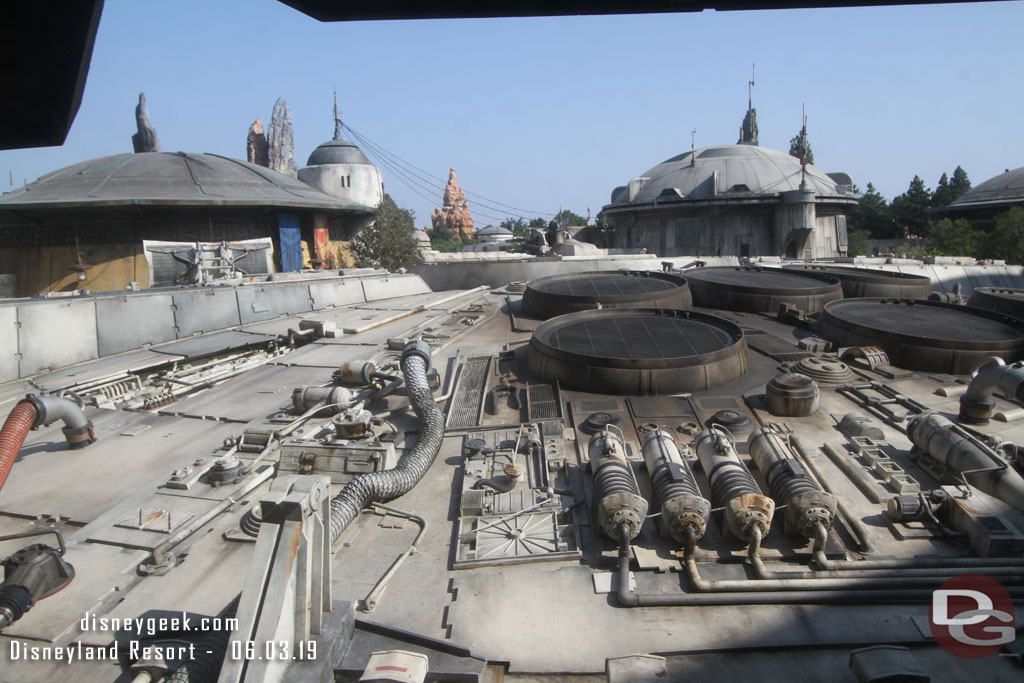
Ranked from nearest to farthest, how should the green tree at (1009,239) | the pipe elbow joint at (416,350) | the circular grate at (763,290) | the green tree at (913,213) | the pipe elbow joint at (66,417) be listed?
1. the pipe elbow joint at (66,417)
2. the pipe elbow joint at (416,350)
3. the circular grate at (763,290)
4. the green tree at (1009,239)
5. the green tree at (913,213)

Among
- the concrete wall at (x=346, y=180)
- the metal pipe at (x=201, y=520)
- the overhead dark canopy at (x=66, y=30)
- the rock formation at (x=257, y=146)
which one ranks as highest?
the rock formation at (x=257, y=146)

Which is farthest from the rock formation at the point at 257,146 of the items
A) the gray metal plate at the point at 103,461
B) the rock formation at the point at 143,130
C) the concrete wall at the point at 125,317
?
the gray metal plate at the point at 103,461

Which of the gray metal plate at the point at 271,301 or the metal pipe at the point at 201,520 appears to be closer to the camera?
the metal pipe at the point at 201,520

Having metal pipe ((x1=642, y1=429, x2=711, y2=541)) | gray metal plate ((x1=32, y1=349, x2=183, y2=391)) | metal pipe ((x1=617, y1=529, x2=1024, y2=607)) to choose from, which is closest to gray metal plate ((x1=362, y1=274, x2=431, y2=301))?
gray metal plate ((x1=32, y1=349, x2=183, y2=391))

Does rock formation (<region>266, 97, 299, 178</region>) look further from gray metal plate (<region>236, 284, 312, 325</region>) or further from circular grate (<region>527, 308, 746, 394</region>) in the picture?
circular grate (<region>527, 308, 746, 394</region>)

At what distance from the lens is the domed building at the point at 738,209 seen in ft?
157

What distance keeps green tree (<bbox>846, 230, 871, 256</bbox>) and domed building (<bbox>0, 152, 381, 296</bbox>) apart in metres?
57.3

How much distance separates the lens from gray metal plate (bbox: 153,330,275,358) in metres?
17.5

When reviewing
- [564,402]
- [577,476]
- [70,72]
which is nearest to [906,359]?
[564,402]

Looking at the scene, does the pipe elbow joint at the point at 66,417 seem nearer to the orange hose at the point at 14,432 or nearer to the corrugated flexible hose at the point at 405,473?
the orange hose at the point at 14,432

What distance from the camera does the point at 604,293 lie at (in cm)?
1769

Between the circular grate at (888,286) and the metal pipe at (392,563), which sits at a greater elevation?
the circular grate at (888,286)

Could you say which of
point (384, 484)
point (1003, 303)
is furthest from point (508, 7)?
point (1003, 303)

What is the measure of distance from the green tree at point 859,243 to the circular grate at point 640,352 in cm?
6197
